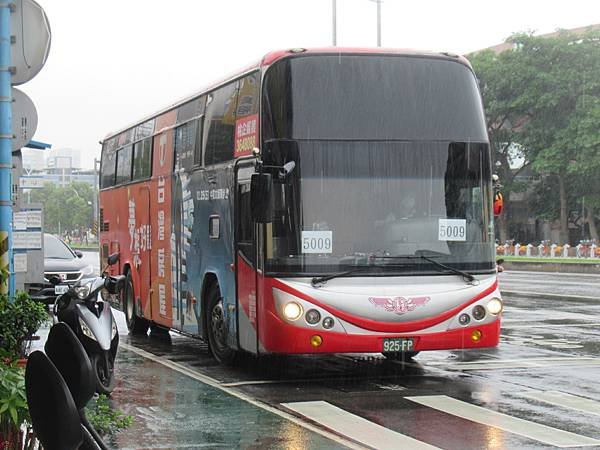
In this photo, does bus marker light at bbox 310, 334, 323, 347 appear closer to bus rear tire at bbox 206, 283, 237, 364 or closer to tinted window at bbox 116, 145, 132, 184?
bus rear tire at bbox 206, 283, 237, 364

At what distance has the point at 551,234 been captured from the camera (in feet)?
271

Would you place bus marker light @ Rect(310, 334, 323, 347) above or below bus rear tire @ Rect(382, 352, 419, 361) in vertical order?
above

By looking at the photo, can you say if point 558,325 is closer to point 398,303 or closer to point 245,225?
point 398,303

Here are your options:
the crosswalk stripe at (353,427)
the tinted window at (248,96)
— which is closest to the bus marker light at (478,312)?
the crosswalk stripe at (353,427)

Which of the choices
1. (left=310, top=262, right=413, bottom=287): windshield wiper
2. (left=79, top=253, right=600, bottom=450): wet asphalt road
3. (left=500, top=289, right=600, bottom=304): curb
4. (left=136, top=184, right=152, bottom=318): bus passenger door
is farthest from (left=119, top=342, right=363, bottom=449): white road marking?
(left=500, top=289, right=600, bottom=304): curb

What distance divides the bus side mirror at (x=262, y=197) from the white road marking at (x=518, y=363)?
3351mm

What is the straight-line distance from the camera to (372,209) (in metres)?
10.8

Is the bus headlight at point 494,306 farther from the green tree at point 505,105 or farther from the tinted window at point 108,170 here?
the green tree at point 505,105

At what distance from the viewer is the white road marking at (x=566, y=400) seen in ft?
31.2

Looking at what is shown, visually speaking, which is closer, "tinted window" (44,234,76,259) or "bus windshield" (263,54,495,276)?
"bus windshield" (263,54,495,276)

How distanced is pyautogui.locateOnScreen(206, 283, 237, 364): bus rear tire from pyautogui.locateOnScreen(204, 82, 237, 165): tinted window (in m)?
1.57

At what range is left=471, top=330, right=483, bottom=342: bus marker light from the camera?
11.0 metres

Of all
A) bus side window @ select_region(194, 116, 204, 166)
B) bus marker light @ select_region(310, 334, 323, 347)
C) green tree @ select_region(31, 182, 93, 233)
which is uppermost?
green tree @ select_region(31, 182, 93, 233)

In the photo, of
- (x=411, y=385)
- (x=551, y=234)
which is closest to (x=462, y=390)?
(x=411, y=385)
